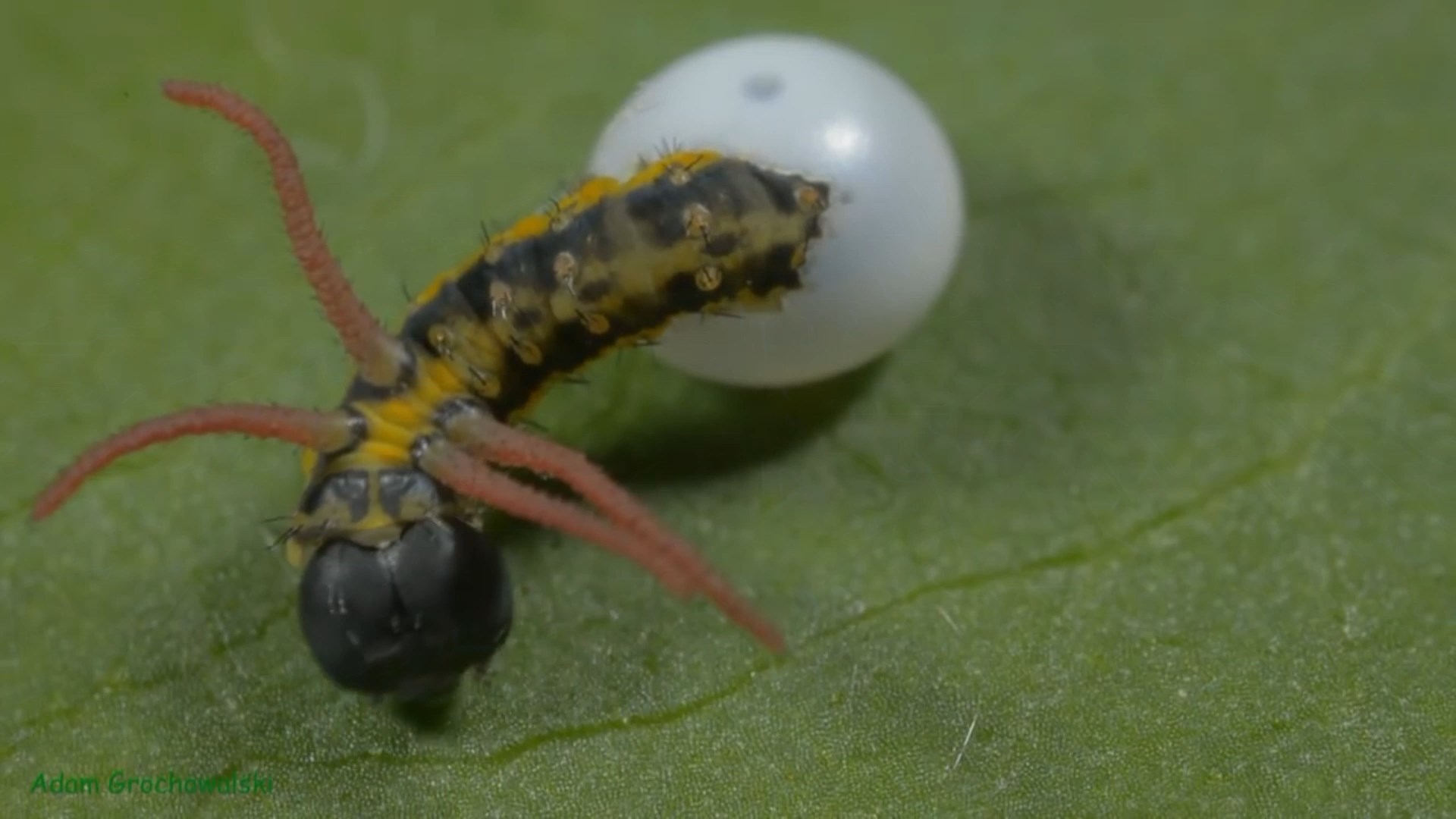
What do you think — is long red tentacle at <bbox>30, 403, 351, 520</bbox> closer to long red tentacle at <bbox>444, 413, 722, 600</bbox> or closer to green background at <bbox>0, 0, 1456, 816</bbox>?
long red tentacle at <bbox>444, 413, 722, 600</bbox>

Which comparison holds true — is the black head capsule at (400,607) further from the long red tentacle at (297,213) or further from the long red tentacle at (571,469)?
the long red tentacle at (297,213)

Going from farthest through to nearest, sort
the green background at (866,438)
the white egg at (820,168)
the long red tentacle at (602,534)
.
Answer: the white egg at (820,168)
the green background at (866,438)
the long red tentacle at (602,534)

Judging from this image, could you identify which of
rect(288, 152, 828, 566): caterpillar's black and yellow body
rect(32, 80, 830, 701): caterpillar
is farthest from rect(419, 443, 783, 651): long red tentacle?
rect(288, 152, 828, 566): caterpillar's black and yellow body

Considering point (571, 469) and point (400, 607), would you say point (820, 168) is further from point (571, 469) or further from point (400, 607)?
point (400, 607)

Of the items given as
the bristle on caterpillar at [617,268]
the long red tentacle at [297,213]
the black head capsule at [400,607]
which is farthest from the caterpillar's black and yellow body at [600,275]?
the black head capsule at [400,607]

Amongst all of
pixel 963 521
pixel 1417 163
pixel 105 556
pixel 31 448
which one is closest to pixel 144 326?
pixel 31 448

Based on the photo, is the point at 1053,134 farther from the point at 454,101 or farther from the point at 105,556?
the point at 105,556

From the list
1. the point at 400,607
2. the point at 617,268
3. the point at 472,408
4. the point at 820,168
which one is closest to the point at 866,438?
the point at 820,168
